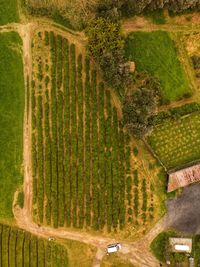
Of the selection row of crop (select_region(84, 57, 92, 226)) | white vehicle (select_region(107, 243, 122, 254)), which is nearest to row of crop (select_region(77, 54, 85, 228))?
row of crop (select_region(84, 57, 92, 226))

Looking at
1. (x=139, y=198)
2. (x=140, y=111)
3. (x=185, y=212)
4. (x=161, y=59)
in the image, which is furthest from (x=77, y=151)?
(x=161, y=59)

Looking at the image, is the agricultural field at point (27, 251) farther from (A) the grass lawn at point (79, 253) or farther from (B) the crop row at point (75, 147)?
(B) the crop row at point (75, 147)

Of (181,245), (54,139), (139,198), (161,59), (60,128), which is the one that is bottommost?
(181,245)

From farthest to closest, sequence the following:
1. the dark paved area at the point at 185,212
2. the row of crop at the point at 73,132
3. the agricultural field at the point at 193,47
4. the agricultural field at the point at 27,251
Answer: the agricultural field at the point at 193,47
the row of crop at the point at 73,132
the dark paved area at the point at 185,212
the agricultural field at the point at 27,251

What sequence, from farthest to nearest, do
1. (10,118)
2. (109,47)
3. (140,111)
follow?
(10,118) → (109,47) → (140,111)

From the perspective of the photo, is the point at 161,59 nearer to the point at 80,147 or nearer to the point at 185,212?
the point at 80,147

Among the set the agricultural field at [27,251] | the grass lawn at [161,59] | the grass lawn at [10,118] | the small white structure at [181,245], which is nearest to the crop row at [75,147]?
the grass lawn at [10,118]
